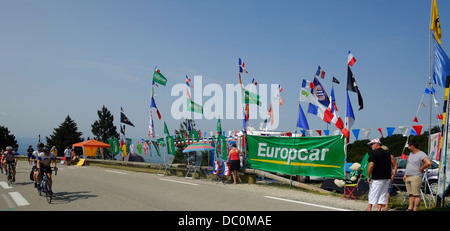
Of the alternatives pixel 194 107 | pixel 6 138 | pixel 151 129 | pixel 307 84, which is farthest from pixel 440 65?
pixel 6 138

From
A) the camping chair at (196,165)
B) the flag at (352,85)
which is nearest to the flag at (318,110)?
the flag at (352,85)

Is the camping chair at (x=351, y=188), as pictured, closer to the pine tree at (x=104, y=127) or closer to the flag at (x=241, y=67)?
the flag at (x=241, y=67)

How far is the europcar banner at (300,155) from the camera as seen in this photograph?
11.7m

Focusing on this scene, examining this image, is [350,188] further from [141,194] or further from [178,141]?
[178,141]

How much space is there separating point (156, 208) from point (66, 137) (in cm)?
7699

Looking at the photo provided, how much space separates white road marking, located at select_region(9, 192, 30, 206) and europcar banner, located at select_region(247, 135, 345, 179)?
28.4ft

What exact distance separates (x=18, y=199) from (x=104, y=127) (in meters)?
78.6

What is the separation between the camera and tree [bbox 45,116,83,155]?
76125 mm

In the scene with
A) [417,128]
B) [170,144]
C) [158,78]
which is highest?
[158,78]

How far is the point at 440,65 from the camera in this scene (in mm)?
10055

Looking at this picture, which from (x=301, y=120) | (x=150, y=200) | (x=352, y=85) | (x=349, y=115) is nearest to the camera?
(x=150, y=200)

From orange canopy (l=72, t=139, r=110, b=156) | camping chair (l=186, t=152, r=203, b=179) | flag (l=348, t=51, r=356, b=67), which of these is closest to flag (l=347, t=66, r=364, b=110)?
flag (l=348, t=51, r=356, b=67)

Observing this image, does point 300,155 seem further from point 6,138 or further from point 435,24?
point 6,138

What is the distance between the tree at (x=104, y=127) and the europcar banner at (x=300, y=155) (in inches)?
3028
